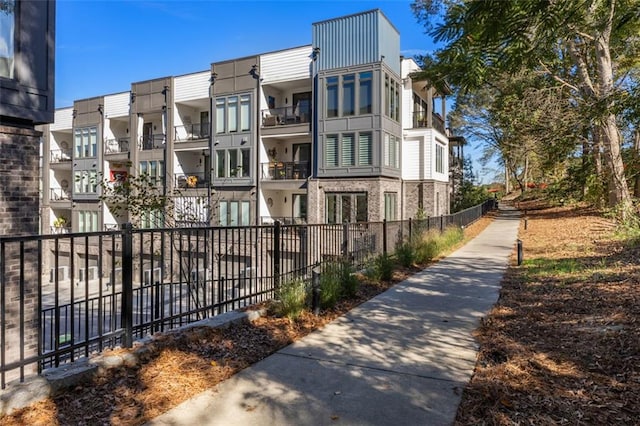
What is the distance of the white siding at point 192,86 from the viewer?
27344 mm

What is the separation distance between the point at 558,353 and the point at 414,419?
2.11 meters

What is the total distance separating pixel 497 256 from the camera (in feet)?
42.8

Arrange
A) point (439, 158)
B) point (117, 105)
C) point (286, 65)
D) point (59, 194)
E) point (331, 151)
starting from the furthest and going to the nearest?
point (59, 194) < point (117, 105) < point (439, 158) < point (286, 65) < point (331, 151)

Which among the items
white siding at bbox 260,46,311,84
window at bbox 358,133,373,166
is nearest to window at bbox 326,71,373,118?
window at bbox 358,133,373,166

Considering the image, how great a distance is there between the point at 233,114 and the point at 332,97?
22.2ft

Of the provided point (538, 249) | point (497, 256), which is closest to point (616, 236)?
point (538, 249)

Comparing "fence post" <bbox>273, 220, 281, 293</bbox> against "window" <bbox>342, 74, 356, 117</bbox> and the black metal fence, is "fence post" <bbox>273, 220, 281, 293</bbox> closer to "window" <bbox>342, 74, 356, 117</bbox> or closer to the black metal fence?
the black metal fence

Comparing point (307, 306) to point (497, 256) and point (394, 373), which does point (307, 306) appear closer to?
point (394, 373)

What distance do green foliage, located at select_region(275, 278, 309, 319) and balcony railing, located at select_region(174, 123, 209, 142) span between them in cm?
2391


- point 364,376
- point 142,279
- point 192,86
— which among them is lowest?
point 364,376

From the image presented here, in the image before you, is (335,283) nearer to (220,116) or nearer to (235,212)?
(235,212)

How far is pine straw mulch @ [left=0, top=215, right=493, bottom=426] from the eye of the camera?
10.8 ft

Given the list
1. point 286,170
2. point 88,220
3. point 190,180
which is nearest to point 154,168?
point 190,180

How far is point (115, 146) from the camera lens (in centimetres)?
3306
